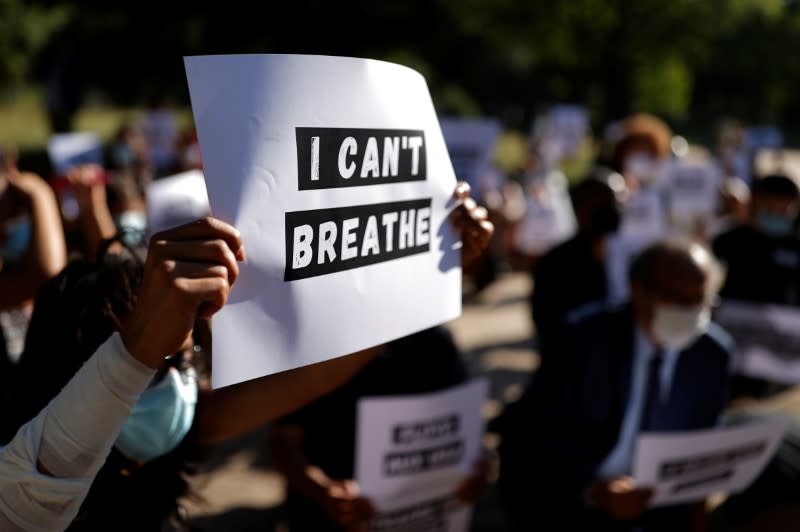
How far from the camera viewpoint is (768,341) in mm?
4102

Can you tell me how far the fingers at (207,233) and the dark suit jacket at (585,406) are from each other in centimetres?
176

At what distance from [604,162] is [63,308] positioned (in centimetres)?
674

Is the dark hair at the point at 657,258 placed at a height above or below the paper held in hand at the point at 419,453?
above

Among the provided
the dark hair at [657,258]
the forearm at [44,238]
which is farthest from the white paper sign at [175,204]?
the dark hair at [657,258]

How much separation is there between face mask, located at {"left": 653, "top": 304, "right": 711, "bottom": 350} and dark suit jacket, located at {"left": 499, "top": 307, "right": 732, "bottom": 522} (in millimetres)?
110

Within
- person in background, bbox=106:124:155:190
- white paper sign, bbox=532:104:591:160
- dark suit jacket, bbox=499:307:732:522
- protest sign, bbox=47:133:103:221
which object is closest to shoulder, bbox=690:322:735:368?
dark suit jacket, bbox=499:307:732:522

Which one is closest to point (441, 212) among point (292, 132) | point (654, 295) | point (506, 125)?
point (292, 132)

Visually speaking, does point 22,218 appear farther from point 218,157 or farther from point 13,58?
point 13,58

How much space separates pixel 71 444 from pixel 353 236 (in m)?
0.63

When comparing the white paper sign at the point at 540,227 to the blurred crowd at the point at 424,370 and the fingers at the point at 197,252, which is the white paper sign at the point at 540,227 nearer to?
the blurred crowd at the point at 424,370

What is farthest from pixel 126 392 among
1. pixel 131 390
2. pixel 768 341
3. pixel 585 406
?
pixel 768 341

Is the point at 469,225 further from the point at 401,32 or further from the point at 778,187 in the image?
the point at 401,32

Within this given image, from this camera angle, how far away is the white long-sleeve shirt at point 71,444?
3.97 feet

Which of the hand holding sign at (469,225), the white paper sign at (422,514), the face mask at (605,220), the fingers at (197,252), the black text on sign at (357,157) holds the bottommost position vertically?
the white paper sign at (422,514)
